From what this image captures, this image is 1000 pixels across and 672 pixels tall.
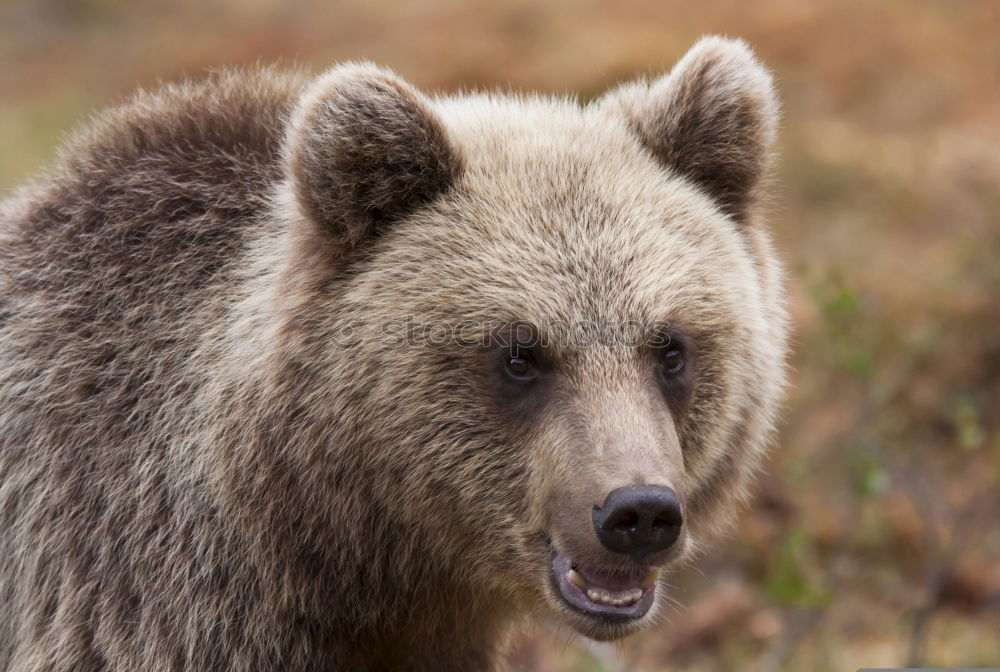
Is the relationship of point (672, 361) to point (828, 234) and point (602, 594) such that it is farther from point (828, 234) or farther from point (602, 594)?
point (828, 234)

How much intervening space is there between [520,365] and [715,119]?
4.20 feet

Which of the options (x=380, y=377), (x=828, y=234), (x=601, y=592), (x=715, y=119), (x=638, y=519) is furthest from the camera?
(x=828, y=234)

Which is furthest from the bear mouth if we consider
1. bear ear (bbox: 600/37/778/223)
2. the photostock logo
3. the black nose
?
bear ear (bbox: 600/37/778/223)

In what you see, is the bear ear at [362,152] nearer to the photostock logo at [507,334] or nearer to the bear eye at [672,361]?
the photostock logo at [507,334]

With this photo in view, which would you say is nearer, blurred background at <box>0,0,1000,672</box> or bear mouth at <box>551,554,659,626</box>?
bear mouth at <box>551,554,659,626</box>

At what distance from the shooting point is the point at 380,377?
414 cm

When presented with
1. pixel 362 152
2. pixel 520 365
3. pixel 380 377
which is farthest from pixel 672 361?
pixel 362 152

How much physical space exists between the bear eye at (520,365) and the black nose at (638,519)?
0.53m

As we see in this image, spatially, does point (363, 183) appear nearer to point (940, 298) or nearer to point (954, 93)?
point (940, 298)

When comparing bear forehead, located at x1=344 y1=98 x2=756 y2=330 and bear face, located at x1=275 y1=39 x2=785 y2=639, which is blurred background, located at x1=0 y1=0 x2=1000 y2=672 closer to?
bear forehead, located at x1=344 y1=98 x2=756 y2=330

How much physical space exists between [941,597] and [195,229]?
647 centimetres

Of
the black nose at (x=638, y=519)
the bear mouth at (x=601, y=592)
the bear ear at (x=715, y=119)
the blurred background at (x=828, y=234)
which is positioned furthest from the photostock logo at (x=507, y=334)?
the blurred background at (x=828, y=234)

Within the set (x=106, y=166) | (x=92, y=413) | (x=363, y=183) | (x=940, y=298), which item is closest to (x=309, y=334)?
(x=363, y=183)

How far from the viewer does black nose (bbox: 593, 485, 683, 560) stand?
373cm
